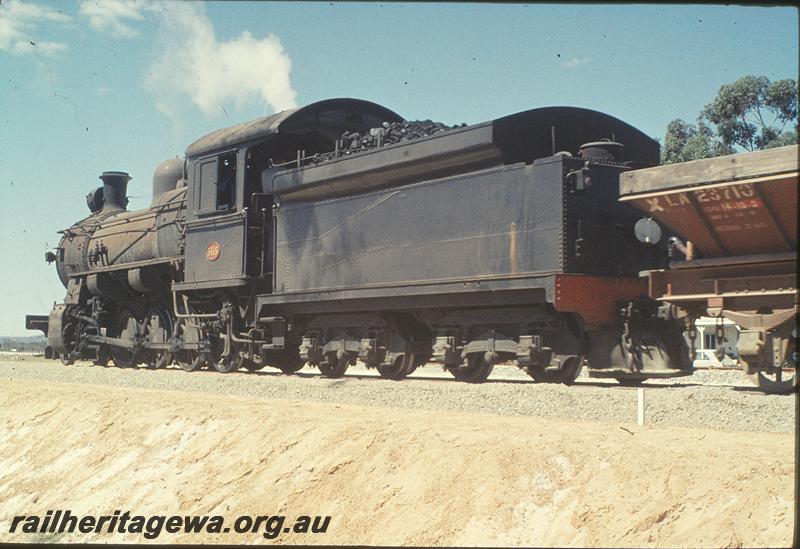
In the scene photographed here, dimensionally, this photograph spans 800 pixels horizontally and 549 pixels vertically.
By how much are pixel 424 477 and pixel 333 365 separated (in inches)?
294

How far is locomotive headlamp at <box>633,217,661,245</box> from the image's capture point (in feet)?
32.2

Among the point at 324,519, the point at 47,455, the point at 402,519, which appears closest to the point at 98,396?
→ the point at 47,455

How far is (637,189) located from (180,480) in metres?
5.80

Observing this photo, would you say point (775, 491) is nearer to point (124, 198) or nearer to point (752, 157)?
point (752, 157)

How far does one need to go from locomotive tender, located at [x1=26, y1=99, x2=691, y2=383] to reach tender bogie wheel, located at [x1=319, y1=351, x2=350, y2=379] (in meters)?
0.03

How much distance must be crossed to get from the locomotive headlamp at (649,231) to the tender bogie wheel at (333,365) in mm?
6002

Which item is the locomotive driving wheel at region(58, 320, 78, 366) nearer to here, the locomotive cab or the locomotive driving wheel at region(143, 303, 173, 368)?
the locomotive driving wheel at region(143, 303, 173, 368)

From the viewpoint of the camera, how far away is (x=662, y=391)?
8977mm

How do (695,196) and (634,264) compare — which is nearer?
(695,196)

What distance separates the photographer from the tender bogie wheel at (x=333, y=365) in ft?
47.1

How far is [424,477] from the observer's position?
7207 mm

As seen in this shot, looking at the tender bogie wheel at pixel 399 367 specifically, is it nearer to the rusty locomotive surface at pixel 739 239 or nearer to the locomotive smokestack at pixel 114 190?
the rusty locomotive surface at pixel 739 239

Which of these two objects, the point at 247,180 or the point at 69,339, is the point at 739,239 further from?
the point at 69,339

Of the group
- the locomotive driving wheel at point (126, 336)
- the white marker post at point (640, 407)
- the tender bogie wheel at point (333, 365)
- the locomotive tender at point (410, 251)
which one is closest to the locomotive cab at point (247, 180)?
the locomotive tender at point (410, 251)
